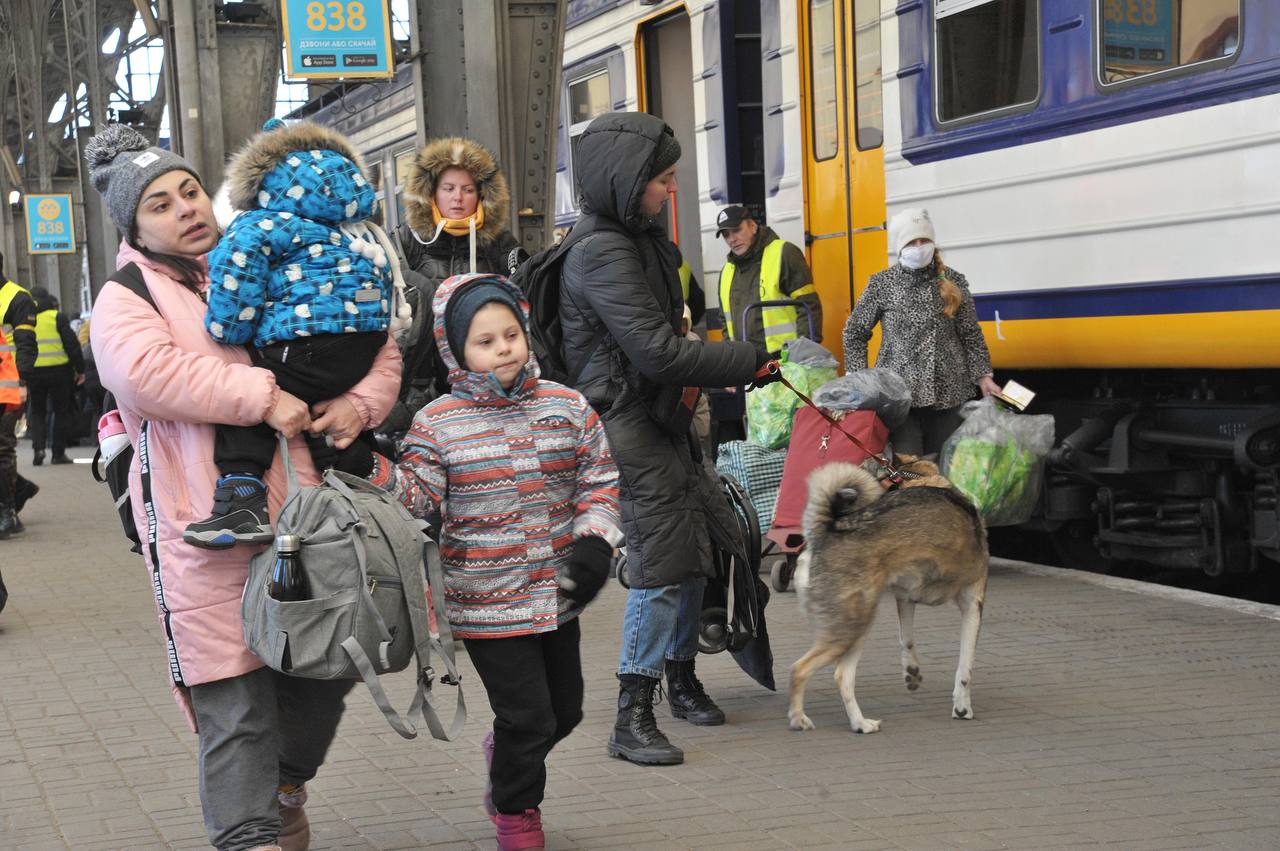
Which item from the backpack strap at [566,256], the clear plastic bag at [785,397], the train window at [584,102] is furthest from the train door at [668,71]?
the backpack strap at [566,256]

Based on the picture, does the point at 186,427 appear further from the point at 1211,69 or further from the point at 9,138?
the point at 9,138

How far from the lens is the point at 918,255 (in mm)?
7922

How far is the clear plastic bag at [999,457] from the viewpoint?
795cm

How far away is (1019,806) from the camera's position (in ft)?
15.1

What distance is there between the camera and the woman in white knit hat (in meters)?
7.95

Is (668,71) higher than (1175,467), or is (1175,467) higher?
(668,71)

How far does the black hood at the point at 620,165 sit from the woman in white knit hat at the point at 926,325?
125 inches

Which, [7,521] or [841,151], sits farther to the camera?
[7,521]

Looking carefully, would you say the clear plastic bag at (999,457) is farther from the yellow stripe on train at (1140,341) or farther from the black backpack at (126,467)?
the black backpack at (126,467)

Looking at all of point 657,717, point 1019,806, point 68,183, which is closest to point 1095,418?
point 657,717

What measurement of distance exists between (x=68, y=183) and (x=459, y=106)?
35160 mm

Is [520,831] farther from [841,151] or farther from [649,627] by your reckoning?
[841,151]

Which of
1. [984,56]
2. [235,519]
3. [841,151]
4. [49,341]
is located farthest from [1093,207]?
[49,341]

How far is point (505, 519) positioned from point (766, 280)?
6.01 m
